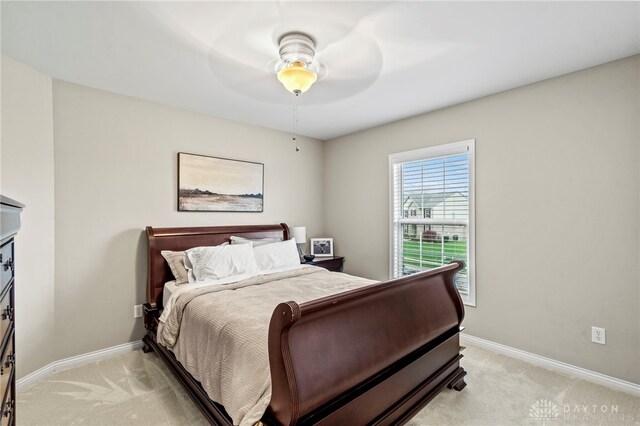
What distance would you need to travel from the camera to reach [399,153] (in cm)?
376

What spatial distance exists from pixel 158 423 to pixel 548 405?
8.58ft

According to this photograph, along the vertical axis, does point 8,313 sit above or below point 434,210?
below

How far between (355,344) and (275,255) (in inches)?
72.5

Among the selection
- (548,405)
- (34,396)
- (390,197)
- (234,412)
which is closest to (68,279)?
(34,396)

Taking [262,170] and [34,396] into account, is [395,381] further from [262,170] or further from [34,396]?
[262,170]

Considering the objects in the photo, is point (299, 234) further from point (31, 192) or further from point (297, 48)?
point (31, 192)

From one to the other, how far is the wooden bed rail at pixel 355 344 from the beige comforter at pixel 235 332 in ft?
0.61

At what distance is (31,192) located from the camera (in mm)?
2418

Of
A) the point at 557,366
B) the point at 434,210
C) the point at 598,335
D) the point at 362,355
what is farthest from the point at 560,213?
the point at 362,355

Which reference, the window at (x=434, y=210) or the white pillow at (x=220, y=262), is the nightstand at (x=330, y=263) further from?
the white pillow at (x=220, y=262)

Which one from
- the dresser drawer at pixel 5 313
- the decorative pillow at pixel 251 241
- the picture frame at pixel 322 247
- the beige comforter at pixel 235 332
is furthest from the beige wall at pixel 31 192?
the picture frame at pixel 322 247

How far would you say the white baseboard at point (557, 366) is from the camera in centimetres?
Result: 227

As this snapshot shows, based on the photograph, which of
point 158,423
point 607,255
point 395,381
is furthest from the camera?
point 607,255

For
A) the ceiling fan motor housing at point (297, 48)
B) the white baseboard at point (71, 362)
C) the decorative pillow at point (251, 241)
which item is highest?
the ceiling fan motor housing at point (297, 48)
